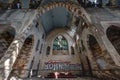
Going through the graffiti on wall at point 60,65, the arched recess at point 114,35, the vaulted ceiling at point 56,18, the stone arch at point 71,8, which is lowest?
the graffiti on wall at point 60,65

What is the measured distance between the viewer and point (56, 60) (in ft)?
42.9

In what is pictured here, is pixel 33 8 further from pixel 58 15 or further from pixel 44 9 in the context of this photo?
pixel 58 15

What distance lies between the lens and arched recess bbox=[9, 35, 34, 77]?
348 inches

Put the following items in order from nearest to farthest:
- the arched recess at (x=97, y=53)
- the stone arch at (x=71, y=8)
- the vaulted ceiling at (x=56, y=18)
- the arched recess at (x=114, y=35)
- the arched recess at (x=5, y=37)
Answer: the arched recess at (x=97, y=53) < the arched recess at (x=5, y=37) < the arched recess at (x=114, y=35) < the stone arch at (x=71, y=8) < the vaulted ceiling at (x=56, y=18)

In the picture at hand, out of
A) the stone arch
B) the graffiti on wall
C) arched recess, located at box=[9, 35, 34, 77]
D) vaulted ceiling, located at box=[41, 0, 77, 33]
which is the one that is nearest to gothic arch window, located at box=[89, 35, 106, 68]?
the stone arch

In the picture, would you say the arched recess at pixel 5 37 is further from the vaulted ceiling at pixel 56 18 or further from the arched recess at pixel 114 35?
the arched recess at pixel 114 35

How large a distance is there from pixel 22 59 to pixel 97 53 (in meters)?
4.83

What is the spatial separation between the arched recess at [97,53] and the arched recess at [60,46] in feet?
10.4

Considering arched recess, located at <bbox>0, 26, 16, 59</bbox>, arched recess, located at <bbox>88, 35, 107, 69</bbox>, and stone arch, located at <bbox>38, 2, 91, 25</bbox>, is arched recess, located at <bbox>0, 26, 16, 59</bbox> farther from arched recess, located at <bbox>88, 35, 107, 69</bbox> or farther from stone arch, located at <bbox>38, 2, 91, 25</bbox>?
arched recess, located at <bbox>88, 35, 107, 69</bbox>

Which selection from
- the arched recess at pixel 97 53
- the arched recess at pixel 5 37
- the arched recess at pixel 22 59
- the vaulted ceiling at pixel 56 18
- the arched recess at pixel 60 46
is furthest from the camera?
the arched recess at pixel 60 46

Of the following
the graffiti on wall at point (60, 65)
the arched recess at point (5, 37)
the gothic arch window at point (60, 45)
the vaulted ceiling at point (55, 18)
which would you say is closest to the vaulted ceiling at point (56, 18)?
the vaulted ceiling at point (55, 18)

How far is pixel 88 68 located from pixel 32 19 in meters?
4.98

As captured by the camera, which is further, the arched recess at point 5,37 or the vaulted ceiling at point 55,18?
the vaulted ceiling at point 55,18

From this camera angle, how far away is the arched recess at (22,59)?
8845 mm
